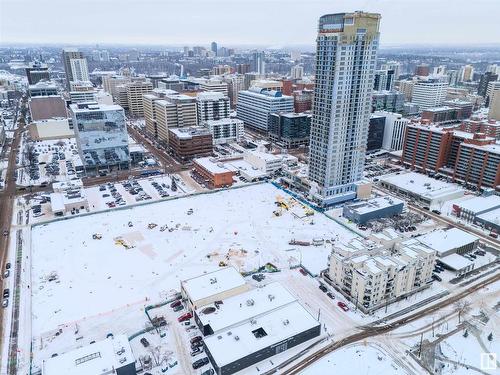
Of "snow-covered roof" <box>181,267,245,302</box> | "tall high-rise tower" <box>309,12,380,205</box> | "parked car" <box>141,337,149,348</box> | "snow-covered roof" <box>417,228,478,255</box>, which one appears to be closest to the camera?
"parked car" <box>141,337,149,348</box>

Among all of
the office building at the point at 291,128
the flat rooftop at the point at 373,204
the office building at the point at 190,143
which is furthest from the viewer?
the office building at the point at 291,128

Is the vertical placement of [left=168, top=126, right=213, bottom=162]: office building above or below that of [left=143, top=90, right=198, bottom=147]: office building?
below

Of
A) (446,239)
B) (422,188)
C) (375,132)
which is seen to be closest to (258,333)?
(446,239)

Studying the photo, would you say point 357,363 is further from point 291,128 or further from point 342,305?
point 291,128

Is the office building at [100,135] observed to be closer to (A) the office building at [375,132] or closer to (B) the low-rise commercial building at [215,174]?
(B) the low-rise commercial building at [215,174]

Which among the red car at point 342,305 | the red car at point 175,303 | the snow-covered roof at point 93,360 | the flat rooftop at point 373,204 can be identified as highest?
the flat rooftop at point 373,204

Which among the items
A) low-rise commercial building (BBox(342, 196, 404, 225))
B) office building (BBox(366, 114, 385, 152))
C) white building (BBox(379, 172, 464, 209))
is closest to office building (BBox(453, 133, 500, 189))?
white building (BBox(379, 172, 464, 209))

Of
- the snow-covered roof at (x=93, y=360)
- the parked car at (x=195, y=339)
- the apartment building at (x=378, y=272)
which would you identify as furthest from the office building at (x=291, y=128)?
the snow-covered roof at (x=93, y=360)

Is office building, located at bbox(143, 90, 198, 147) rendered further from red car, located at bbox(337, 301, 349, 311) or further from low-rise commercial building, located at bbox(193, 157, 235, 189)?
red car, located at bbox(337, 301, 349, 311)
